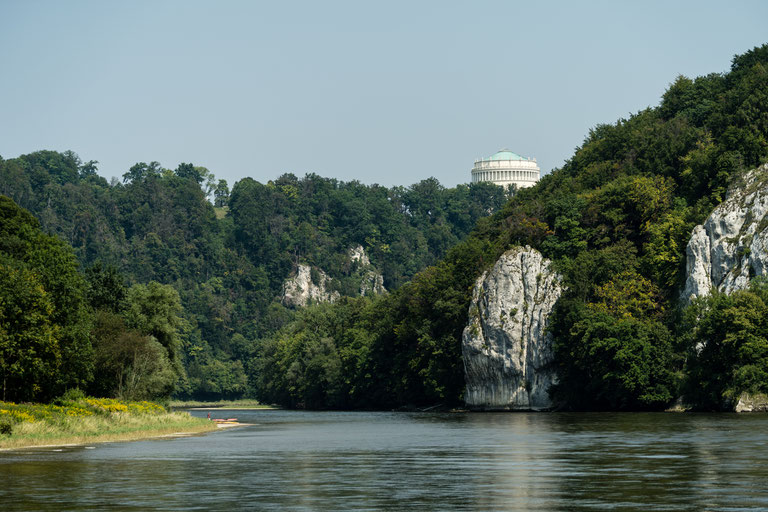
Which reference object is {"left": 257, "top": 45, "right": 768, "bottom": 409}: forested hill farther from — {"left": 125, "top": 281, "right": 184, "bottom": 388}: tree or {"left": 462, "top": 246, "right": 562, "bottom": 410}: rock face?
{"left": 125, "top": 281, "right": 184, "bottom": 388}: tree

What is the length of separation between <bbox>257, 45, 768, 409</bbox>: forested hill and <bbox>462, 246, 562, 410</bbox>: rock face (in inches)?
131

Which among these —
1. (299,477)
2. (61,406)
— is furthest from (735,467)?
(61,406)

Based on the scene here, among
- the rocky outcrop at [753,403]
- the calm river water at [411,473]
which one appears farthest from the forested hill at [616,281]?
the calm river water at [411,473]

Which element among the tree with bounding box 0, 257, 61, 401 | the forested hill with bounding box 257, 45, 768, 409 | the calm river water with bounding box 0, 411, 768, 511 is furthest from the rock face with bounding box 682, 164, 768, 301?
the tree with bounding box 0, 257, 61, 401

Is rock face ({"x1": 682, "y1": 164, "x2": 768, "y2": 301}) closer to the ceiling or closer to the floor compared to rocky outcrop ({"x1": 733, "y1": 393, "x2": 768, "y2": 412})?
closer to the ceiling

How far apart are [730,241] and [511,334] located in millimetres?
31318

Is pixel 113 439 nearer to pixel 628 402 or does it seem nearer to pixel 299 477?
pixel 299 477

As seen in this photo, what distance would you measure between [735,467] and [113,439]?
41.2 m

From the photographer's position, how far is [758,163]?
122125 mm

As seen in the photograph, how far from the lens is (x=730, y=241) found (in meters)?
116

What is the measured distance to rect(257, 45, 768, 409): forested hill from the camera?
4427 inches

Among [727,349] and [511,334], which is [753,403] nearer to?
[727,349]

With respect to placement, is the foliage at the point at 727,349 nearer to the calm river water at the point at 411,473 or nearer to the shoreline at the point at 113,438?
the calm river water at the point at 411,473

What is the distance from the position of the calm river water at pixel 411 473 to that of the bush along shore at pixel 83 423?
313cm
